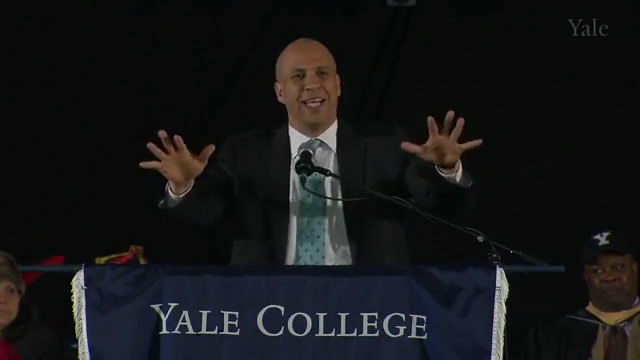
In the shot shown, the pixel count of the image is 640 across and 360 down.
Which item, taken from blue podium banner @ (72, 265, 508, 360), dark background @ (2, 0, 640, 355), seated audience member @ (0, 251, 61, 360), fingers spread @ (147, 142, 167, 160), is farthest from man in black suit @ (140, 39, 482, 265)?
dark background @ (2, 0, 640, 355)

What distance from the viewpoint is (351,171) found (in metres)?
5.73

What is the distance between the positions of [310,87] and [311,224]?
526 mm

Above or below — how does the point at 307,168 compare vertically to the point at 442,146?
below

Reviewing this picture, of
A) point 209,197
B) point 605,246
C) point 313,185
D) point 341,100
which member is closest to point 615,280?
point 605,246

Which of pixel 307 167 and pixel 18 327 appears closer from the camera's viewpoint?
pixel 307 167

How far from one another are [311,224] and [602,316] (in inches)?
71.5

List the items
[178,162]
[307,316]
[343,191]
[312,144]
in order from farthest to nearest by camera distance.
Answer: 1. [312,144]
2. [343,191]
3. [178,162]
4. [307,316]

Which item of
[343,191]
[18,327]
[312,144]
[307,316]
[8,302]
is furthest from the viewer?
[18,327]

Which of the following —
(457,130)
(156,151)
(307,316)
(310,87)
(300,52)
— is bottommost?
(307,316)

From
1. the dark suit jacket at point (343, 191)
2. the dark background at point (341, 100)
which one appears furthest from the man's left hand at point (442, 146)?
the dark background at point (341, 100)

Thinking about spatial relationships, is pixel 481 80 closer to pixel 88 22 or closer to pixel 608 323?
pixel 608 323

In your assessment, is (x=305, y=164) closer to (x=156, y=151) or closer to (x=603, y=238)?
(x=156, y=151)

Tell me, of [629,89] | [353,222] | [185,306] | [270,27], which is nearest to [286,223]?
[353,222]

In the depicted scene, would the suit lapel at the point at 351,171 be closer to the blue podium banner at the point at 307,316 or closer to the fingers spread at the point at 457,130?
the fingers spread at the point at 457,130
